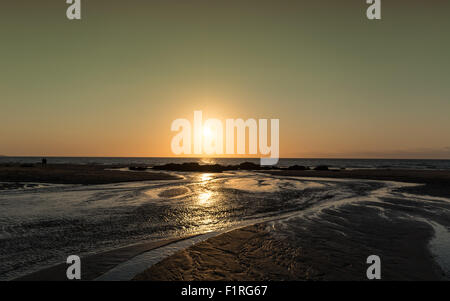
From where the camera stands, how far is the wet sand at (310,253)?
6.22 metres

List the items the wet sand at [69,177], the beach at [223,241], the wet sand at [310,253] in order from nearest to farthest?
the wet sand at [310,253]
the beach at [223,241]
the wet sand at [69,177]

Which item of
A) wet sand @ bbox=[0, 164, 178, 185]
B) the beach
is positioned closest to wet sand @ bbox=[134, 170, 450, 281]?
the beach

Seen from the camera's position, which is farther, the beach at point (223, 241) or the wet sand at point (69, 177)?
the wet sand at point (69, 177)

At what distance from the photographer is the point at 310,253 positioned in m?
7.63

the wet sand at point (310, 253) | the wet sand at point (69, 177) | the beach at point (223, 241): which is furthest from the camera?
the wet sand at point (69, 177)

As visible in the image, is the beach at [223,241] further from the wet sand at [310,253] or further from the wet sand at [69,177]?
the wet sand at [69,177]

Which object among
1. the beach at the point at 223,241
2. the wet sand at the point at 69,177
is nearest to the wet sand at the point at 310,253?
the beach at the point at 223,241

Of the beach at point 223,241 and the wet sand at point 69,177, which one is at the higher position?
the beach at point 223,241

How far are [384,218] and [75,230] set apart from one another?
13.5m

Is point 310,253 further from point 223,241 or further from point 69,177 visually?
point 69,177

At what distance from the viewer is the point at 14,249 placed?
7641mm

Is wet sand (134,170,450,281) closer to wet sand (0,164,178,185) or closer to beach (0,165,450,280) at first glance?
beach (0,165,450,280)

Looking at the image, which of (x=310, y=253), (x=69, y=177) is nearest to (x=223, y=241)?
(x=310, y=253)
